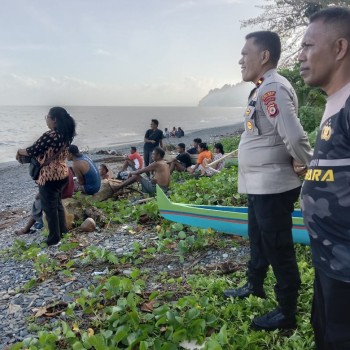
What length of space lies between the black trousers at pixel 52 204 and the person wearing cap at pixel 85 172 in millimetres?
1602

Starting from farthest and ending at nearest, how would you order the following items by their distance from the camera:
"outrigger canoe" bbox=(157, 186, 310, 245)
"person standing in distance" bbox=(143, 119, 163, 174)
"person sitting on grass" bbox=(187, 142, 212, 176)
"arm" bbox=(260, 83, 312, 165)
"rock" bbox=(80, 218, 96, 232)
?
"person standing in distance" bbox=(143, 119, 163, 174)
"person sitting on grass" bbox=(187, 142, 212, 176)
"rock" bbox=(80, 218, 96, 232)
"outrigger canoe" bbox=(157, 186, 310, 245)
"arm" bbox=(260, 83, 312, 165)

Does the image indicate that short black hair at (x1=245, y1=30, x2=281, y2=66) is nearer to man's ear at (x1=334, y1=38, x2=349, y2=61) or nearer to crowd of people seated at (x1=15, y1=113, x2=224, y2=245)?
man's ear at (x1=334, y1=38, x2=349, y2=61)

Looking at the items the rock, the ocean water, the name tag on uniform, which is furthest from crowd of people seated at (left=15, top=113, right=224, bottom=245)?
the name tag on uniform

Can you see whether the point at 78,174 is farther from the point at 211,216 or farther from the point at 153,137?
the point at 153,137

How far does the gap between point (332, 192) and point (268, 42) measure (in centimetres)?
159

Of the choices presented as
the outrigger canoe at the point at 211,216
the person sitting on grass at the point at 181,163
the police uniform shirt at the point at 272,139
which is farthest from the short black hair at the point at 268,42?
the person sitting on grass at the point at 181,163

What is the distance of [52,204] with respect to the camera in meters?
6.09

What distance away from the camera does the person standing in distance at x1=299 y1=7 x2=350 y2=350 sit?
178 cm

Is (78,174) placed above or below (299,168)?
below

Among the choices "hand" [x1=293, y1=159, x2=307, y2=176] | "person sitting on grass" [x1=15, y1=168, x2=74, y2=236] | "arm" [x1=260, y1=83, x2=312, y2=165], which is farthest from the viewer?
"person sitting on grass" [x1=15, y1=168, x2=74, y2=236]

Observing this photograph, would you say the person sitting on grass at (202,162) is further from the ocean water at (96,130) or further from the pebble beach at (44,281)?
the pebble beach at (44,281)

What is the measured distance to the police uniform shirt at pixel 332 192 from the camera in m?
1.75

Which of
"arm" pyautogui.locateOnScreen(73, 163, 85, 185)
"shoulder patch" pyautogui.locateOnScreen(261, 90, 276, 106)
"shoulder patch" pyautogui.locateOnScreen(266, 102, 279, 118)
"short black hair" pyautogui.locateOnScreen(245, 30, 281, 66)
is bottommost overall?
"arm" pyautogui.locateOnScreen(73, 163, 85, 185)

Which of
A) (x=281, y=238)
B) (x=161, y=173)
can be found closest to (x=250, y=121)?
(x=281, y=238)
